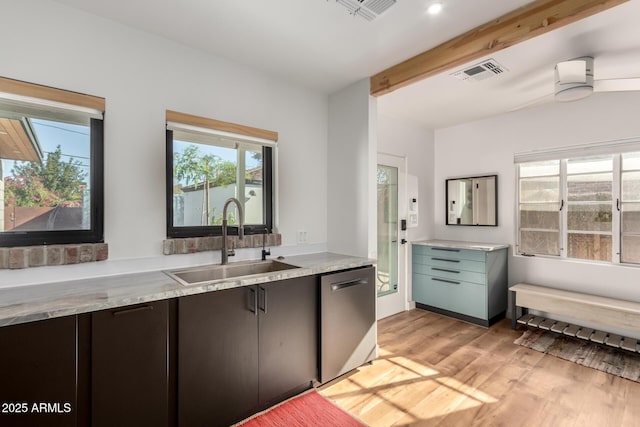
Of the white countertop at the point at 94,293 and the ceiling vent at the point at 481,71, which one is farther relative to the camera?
the ceiling vent at the point at 481,71

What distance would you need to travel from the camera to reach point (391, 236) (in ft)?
12.6

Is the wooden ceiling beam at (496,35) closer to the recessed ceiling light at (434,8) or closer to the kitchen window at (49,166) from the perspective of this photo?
the recessed ceiling light at (434,8)

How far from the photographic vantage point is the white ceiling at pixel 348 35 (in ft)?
5.92

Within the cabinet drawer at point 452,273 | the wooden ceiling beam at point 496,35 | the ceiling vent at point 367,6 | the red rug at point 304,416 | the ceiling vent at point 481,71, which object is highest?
the ceiling vent at point 367,6

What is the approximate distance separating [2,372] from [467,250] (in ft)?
12.6

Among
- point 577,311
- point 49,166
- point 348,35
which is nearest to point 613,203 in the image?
point 577,311

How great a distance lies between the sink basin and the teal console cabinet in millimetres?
2296

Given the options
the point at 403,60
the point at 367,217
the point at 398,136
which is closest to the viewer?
the point at 403,60

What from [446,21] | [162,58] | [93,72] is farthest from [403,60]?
[93,72]

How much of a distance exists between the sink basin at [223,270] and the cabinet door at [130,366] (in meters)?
0.44

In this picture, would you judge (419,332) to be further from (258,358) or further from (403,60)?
(403,60)

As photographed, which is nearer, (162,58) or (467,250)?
(162,58)

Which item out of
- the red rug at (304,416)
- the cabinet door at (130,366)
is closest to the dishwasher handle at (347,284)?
the red rug at (304,416)

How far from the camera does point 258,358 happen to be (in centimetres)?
189
